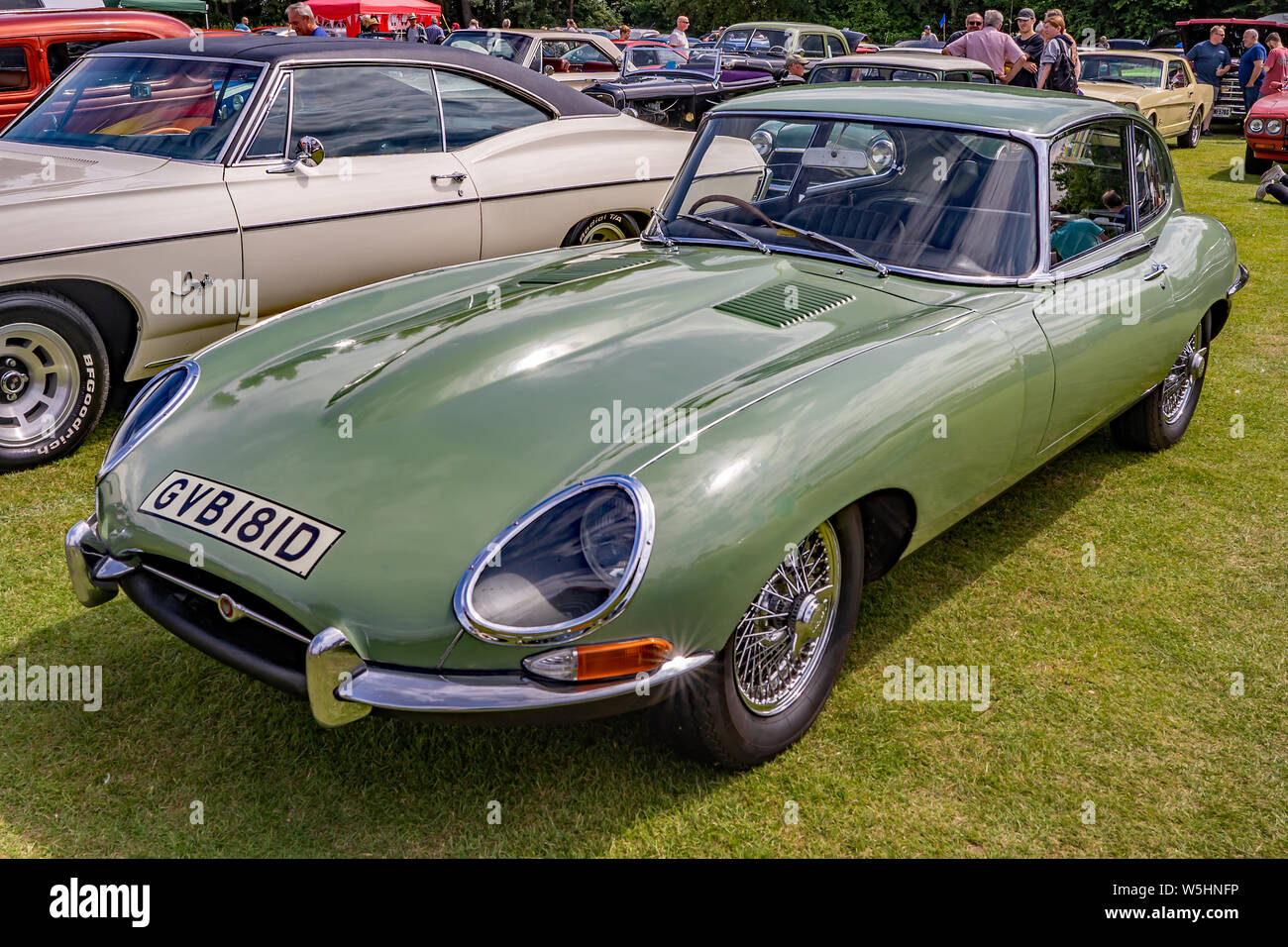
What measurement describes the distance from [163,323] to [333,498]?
2.50 metres

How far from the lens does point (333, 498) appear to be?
7.81 ft

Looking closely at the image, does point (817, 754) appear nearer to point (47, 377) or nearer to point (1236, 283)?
point (1236, 283)

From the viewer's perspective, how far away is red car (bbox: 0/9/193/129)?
7660mm

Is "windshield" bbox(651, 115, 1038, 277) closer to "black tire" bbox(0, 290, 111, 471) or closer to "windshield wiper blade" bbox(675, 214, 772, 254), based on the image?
"windshield wiper blade" bbox(675, 214, 772, 254)

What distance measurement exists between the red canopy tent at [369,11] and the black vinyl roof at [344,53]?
702 inches

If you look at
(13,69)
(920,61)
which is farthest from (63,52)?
(920,61)

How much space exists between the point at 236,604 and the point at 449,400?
69cm

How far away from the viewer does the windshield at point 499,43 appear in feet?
46.8

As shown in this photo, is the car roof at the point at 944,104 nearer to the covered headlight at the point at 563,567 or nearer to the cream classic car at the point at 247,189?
the cream classic car at the point at 247,189

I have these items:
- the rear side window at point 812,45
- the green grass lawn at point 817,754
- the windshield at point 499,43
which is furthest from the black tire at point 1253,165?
the green grass lawn at point 817,754

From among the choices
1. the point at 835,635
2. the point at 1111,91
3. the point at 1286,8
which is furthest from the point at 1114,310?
the point at 1286,8

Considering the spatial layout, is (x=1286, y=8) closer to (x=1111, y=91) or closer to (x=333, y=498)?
(x=1111, y=91)

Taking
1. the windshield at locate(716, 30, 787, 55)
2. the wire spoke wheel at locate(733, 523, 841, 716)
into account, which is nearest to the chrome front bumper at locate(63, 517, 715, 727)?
the wire spoke wheel at locate(733, 523, 841, 716)

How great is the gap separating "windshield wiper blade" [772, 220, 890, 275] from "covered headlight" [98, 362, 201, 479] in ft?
6.37
